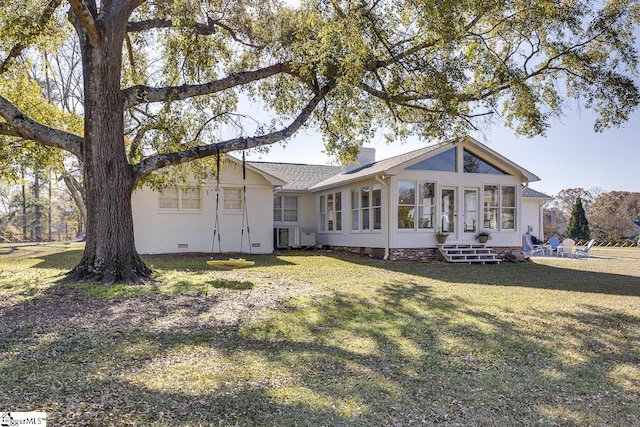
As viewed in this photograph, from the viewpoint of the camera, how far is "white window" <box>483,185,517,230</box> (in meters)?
15.9

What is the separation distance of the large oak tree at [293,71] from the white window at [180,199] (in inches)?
153

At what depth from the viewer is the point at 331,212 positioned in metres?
19.4

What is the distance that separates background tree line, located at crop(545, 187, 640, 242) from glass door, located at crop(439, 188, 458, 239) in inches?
705

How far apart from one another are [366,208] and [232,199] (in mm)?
5154

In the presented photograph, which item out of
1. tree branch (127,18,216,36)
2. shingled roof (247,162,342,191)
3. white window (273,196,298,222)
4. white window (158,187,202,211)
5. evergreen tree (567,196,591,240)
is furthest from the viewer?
evergreen tree (567,196,591,240)

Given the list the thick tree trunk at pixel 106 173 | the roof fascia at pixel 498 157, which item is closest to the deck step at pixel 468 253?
the roof fascia at pixel 498 157

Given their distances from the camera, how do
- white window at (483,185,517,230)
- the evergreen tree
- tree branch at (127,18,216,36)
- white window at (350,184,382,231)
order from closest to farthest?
tree branch at (127,18,216,36) → white window at (350,184,382,231) → white window at (483,185,517,230) → the evergreen tree


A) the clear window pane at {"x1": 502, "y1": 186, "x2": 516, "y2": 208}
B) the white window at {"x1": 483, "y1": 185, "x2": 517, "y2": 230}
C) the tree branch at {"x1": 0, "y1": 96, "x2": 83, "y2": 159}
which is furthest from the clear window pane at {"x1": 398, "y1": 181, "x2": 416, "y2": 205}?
the tree branch at {"x1": 0, "y1": 96, "x2": 83, "y2": 159}

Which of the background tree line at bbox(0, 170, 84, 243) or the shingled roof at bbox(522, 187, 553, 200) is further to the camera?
the background tree line at bbox(0, 170, 84, 243)

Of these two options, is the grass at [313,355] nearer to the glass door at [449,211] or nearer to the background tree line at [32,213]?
the glass door at [449,211]

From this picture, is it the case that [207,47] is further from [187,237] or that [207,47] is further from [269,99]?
[187,237]

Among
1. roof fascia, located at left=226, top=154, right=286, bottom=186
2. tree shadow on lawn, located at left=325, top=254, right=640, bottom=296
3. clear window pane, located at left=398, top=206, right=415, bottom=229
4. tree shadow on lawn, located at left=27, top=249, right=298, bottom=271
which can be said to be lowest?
tree shadow on lawn, located at left=325, top=254, right=640, bottom=296

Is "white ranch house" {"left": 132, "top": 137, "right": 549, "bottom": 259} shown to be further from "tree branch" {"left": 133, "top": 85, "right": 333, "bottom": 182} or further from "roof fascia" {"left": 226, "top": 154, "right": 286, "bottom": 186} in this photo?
"tree branch" {"left": 133, "top": 85, "right": 333, "bottom": 182}

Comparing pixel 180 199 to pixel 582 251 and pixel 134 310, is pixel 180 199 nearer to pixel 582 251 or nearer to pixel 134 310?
pixel 134 310
